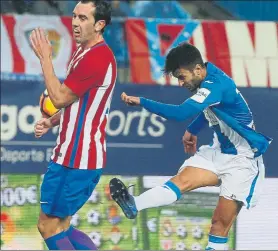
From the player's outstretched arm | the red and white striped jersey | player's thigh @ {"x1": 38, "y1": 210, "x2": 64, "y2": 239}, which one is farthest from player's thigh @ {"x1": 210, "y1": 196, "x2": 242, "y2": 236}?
player's thigh @ {"x1": 38, "y1": 210, "x2": 64, "y2": 239}

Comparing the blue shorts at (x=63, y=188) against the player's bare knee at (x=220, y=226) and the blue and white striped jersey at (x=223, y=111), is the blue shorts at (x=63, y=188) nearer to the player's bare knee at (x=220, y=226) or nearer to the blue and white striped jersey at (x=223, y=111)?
the blue and white striped jersey at (x=223, y=111)

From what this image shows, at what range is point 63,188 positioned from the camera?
5543 mm

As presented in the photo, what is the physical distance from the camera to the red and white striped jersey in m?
5.42

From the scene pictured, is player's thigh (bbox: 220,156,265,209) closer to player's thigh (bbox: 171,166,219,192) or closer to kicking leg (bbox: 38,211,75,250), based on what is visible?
player's thigh (bbox: 171,166,219,192)

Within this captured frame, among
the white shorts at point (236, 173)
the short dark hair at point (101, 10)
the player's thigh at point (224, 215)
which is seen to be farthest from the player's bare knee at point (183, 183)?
the short dark hair at point (101, 10)

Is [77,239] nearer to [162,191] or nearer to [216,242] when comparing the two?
[162,191]

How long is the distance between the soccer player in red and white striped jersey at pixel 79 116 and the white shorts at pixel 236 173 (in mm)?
882

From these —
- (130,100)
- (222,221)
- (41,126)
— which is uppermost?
(130,100)

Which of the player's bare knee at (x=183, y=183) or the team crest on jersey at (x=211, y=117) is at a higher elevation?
the team crest on jersey at (x=211, y=117)

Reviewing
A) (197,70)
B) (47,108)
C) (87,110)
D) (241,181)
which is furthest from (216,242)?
(47,108)

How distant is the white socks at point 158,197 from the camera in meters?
5.97

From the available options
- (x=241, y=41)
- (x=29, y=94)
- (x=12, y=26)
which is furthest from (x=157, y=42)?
(x=29, y=94)

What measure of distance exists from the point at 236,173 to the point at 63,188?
3.85 feet

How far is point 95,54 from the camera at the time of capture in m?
5.44
